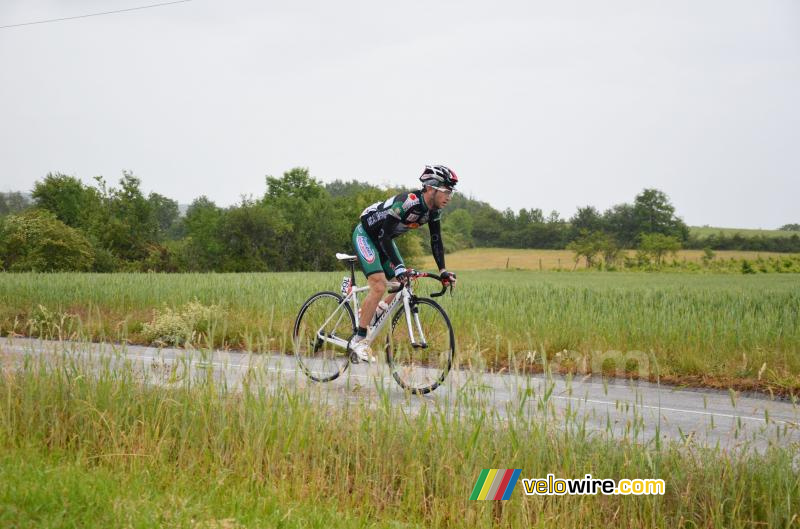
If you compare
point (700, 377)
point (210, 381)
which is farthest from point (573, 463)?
point (700, 377)

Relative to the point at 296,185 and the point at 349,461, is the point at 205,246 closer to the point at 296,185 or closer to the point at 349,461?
the point at 296,185

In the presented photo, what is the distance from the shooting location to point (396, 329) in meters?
8.43

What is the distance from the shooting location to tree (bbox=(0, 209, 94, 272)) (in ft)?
180

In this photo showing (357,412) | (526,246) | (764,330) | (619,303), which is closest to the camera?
(357,412)

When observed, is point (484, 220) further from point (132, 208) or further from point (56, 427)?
point (56, 427)

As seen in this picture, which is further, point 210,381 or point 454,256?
point 454,256

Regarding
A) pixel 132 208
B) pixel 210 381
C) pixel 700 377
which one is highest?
pixel 132 208

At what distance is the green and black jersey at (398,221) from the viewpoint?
8141 millimetres

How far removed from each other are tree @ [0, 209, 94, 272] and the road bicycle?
1993 inches

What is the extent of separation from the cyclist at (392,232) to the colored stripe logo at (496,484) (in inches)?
134

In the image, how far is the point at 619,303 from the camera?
50.4 feet

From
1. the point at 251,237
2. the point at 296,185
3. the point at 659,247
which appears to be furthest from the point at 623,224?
the point at 251,237

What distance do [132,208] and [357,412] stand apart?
2739 inches

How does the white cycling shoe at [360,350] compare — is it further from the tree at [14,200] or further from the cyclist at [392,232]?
the tree at [14,200]
